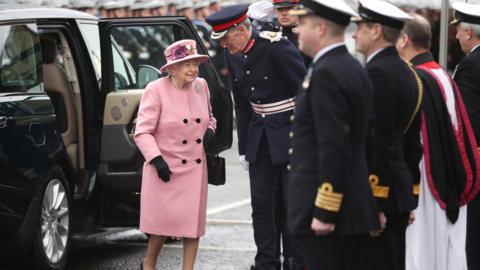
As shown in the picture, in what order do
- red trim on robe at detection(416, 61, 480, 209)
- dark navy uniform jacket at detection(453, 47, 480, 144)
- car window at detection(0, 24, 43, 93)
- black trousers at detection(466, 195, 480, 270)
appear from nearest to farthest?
1. red trim on robe at detection(416, 61, 480, 209)
2. dark navy uniform jacket at detection(453, 47, 480, 144)
3. black trousers at detection(466, 195, 480, 270)
4. car window at detection(0, 24, 43, 93)

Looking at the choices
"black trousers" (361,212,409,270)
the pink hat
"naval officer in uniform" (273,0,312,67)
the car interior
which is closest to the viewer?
"black trousers" (361,212,409,270)

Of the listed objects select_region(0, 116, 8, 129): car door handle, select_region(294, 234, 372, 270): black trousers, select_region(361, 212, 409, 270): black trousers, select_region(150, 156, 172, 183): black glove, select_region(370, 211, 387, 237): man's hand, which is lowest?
select_region(150, 156, 172, 183): black glove

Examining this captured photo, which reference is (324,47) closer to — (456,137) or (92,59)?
(456,137)

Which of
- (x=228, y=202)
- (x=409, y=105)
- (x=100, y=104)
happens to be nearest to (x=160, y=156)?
(x=100, y=104)

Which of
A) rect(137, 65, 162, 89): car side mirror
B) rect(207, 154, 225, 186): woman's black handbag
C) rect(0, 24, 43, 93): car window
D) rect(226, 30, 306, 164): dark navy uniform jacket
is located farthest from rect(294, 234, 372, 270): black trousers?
rect(137, 65, 162, 89): car side mirror

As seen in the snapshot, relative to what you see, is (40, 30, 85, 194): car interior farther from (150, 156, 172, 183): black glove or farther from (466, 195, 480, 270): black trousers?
(466, 195, 480, 270): black trousers

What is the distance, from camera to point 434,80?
639cm

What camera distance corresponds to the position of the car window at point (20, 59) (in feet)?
24.8

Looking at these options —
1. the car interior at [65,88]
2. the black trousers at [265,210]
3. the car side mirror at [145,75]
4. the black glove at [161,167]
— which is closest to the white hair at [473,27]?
the black trousers at [265,210]

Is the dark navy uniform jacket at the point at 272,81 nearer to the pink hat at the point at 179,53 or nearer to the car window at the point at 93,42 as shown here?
the pink hat at the point at 179,53

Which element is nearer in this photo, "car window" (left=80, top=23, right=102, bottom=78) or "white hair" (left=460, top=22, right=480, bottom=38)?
"white hair" (left=460, top=22, right=480, bottom=38)

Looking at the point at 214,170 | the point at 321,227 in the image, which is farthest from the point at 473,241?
the point at 321,227

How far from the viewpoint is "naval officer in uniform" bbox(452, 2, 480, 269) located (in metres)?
7.17

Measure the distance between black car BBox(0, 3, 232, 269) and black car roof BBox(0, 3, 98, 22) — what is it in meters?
0.01
